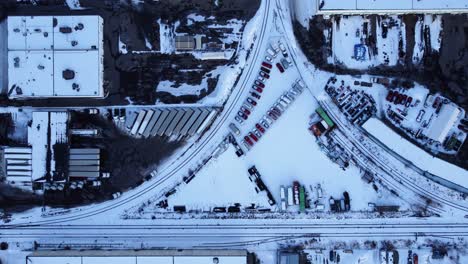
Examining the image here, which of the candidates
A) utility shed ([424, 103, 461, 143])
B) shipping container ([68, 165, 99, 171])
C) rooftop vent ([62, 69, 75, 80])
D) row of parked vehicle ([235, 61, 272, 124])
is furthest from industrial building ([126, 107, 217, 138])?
utility shed ([424, 103, 461, 143])

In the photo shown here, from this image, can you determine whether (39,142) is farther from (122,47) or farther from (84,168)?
(122,47)

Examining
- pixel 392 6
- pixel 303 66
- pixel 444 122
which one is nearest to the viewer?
pixel 392 6

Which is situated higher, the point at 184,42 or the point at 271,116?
the point at 184,42

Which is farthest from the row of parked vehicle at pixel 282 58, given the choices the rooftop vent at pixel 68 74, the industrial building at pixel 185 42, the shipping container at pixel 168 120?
the rooftop vent at pixel 68 74

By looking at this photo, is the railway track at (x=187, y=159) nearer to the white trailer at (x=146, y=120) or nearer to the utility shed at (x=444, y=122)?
the white trailer at (x=146, y=120)

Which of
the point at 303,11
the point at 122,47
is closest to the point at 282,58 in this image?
the point at 303,11

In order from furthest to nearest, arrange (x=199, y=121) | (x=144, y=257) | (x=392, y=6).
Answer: (x=199, y=121), (x=392, y=6), (x=144, y=257)
